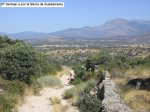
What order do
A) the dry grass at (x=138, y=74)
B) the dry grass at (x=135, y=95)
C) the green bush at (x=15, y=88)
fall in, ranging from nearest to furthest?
the dry grass at (x=135, y=95), the green bush at (x=15, y=88), the dry grass at (x=138, y=74)

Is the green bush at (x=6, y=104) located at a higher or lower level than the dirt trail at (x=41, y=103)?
higher

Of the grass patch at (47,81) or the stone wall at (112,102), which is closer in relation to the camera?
the stone wall at (112,102)

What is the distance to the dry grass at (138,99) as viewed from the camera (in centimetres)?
1594

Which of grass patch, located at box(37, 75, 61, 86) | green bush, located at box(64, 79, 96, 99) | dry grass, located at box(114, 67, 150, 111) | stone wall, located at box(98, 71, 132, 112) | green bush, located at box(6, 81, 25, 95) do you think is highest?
stone wall, located at box(98, 71, 132, 112)

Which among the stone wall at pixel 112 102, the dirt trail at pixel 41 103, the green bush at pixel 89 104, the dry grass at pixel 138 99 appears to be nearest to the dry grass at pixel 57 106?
the dirt trail at pixel 41 103

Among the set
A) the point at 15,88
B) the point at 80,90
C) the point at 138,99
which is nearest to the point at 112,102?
the point at 138,99

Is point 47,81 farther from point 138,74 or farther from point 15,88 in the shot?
point 138,74

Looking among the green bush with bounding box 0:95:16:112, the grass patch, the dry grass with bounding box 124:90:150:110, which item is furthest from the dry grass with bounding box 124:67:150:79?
the green bush with bounding box 0:95:16:112

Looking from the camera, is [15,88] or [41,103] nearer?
[41,103]

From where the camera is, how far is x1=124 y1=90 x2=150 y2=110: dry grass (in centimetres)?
1594

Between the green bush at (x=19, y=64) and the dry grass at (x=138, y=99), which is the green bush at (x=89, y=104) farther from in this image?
the green bush at (x=19, y=64)

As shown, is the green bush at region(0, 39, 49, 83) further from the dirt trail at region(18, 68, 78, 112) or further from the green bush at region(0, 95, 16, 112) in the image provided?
the green bush at region(0, 95, 16, 112)

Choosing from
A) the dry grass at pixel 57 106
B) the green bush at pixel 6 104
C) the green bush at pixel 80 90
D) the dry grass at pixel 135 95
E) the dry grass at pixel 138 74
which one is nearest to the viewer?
the dry grass at pixel 135 95

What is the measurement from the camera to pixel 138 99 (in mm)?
16891
